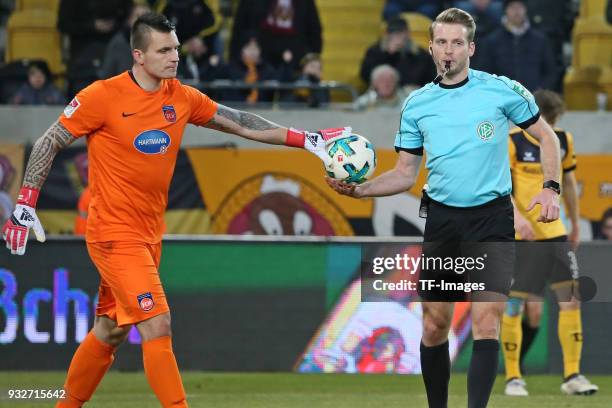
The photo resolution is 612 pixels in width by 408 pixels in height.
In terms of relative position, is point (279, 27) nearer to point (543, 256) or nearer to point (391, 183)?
point (543, 256)

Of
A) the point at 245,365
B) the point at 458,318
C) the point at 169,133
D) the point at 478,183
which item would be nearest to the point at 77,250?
the point at 245,365

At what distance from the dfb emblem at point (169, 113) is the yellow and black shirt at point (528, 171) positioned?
12.1 ft

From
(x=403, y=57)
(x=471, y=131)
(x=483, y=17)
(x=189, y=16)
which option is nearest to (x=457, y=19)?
(x=471, y=131)

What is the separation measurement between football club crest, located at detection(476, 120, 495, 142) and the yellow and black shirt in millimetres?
2962

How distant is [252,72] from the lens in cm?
1606

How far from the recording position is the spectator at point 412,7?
17.6m

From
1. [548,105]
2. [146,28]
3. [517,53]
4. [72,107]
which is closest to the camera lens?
[72,107]

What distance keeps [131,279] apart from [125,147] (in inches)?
28.7

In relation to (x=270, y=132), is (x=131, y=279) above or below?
below

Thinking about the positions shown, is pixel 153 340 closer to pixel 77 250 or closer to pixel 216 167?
pixel 77 250

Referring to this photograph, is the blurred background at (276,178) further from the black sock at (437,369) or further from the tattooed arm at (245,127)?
the tattooed arm at (245,127)

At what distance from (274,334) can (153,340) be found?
13.6 feet

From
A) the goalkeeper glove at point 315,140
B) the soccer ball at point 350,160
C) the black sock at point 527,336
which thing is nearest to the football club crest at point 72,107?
the goalkeeper glove at point 315,140

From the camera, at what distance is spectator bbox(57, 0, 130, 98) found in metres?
16.0
